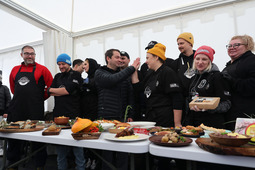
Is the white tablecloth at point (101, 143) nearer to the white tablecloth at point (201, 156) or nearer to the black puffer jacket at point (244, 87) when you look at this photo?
the white tablecloth at point (201, 156)

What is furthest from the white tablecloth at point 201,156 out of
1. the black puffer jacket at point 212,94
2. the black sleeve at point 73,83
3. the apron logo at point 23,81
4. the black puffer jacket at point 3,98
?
the black puffer jacket at point 3,98

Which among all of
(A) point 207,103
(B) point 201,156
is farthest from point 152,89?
(B) point 201,156

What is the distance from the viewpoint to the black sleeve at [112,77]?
6.64 feet

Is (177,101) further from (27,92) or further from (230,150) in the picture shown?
(27,92)

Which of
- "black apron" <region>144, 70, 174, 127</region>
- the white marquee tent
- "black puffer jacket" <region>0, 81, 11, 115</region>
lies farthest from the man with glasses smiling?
"black puffer jacket" <region>0, 81, 11, 115</region>

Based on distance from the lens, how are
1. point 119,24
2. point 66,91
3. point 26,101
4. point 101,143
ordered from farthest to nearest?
point 119,24
point 26,101
point 66,91
point 101,143

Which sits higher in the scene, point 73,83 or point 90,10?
point 90,10

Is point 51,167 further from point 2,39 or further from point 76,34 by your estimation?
point 2,39

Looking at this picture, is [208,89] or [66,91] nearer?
[208,89]

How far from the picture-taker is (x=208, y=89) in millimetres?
1732

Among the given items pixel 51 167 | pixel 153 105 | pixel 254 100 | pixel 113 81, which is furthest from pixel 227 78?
pixel 51 167

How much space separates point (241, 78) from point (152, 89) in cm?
100

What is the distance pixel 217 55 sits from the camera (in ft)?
12.6

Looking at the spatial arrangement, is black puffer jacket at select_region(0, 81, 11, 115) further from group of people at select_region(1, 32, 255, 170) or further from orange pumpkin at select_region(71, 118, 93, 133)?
orange pumpkin at select_region(71, 118, 93, 133)
